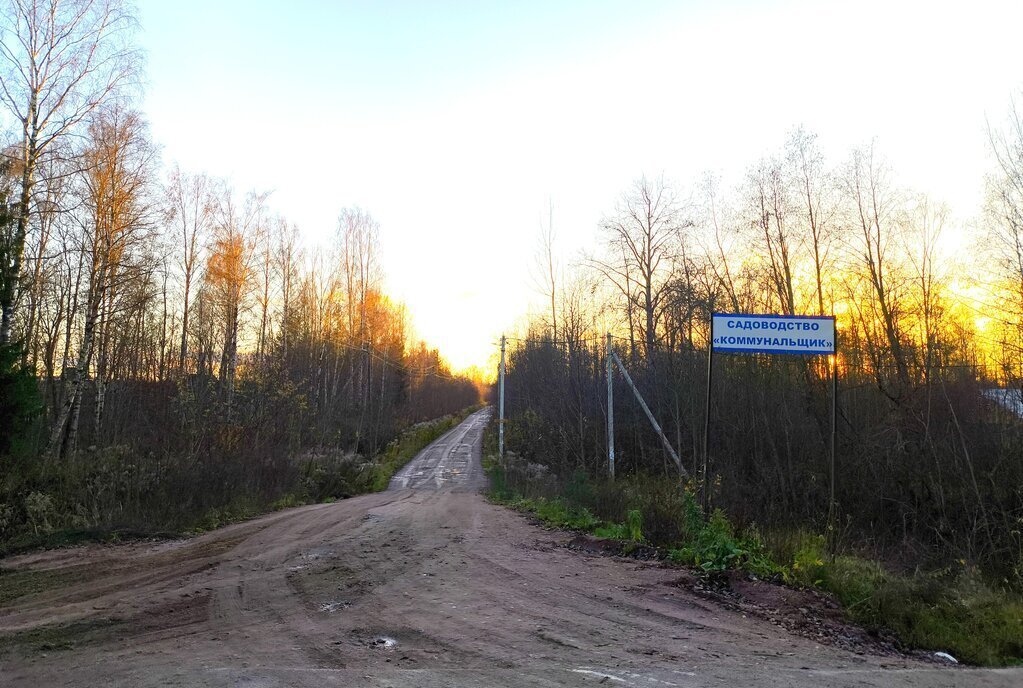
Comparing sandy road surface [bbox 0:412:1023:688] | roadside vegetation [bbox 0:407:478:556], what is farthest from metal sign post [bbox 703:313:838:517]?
roadside vegetation [bbox 0:407:478:556]

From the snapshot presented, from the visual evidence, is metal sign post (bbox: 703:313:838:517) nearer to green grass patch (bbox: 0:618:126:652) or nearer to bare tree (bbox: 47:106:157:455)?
green grass patch (bbox: 0:618:126:652)

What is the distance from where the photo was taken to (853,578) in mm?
6625

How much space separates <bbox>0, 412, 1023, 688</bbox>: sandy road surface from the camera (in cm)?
442

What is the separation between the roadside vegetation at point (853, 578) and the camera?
5500mm

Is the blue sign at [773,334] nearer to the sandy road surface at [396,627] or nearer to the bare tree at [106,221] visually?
the sandy road surface at [396,627]

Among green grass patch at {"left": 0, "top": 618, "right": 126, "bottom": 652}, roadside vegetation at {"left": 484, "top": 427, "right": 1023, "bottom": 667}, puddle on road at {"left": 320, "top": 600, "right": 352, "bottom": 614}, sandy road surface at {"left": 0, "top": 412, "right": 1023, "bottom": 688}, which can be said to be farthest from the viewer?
puddle on road at {"left": 320, "top": 600, "right": 352, "bottom": 614}

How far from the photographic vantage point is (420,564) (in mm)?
8602

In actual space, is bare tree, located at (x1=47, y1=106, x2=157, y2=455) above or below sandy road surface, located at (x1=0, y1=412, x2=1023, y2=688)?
above

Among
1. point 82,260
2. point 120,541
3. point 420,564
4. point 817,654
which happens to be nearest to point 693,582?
point 817,654

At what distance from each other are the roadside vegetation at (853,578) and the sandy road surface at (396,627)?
0.62 metres

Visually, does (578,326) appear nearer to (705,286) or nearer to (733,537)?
(705,286)

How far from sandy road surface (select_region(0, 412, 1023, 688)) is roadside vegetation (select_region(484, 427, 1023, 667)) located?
0.62m

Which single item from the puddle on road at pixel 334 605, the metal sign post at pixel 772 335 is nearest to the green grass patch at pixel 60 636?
the puddle on road at pixel 334 605

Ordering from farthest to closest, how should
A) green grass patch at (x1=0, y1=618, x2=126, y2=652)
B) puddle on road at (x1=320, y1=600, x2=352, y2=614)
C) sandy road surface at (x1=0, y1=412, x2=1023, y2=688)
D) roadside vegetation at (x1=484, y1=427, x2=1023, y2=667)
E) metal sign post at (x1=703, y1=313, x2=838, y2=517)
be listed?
metal sign post at (x1=703, y1=313, x2=838, y2=517)
puddle on road at (x1=320, y1=600, x2=352, y2=614)
roadside vegetation at (x1=484, y1=427, x2=1023, y2=667)
green grass patch at (x1=0, y1=618, x2=126, y2=652)
sandy road surface at (x1=0, y1=412, x2=1023, y2=688)
